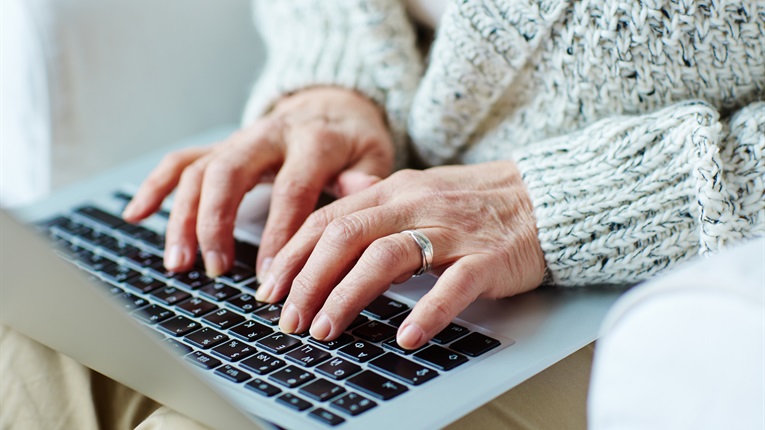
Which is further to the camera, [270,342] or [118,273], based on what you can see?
[118,273]

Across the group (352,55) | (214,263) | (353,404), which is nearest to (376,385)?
(353,404)

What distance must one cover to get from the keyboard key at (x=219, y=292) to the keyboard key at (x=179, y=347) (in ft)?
0.21

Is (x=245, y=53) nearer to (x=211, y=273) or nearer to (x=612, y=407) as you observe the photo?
(x=211, y=273)

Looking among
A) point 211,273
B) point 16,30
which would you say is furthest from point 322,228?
point 16,30

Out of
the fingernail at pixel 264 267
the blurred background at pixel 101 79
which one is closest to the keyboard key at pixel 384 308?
the fingernail at pixel 264 267

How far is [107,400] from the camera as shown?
0.53 m

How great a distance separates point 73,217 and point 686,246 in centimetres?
54

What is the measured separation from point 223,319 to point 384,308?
0.36ft

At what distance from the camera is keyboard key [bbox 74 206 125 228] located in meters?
0.75

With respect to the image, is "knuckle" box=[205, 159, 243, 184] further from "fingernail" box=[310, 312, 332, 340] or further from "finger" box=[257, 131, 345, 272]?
"fingernail" box=[310, 312, 332, 340]

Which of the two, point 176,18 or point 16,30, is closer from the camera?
point 16,30

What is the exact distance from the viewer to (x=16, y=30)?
910mm

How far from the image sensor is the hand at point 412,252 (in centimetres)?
51

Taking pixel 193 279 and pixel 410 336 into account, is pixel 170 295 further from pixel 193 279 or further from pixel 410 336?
pixel 410 336
